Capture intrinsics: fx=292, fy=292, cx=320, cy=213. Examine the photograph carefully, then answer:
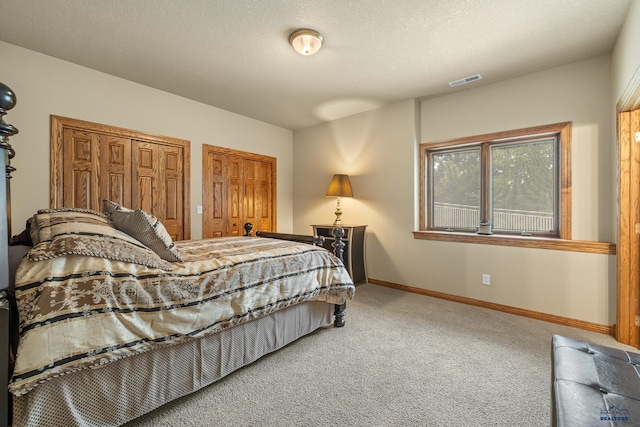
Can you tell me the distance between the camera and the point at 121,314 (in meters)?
1.37

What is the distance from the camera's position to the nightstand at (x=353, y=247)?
406 cm

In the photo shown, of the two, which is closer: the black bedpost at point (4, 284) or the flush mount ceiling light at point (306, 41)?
the black bedpost at point (4, 284)

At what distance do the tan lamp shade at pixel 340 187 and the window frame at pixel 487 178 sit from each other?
41.1 inches

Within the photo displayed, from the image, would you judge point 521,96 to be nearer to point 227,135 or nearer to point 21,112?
point 227,135

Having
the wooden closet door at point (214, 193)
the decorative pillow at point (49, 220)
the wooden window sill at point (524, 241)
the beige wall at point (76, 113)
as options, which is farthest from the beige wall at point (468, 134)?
the decorative pillow at point (49, 220)

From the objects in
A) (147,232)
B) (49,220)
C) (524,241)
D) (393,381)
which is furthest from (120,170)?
(524,241)

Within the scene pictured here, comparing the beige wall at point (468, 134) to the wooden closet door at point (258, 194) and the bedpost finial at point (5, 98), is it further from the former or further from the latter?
the bedpost finial at point (5, 98)

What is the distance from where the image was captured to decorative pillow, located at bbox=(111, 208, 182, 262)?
1794 mm

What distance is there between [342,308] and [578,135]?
9.41 ft

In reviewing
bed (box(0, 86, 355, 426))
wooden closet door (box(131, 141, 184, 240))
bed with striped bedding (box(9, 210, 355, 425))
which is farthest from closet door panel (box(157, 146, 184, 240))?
bed with striped bedding (box(9, 210, 355, 425))

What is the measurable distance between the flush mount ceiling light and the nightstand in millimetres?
2314

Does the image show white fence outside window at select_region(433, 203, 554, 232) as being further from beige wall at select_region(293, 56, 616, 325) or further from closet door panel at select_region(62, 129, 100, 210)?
Answer: closet door panel at select_region(62, 129, 100, 210)

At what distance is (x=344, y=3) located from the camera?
208 cm

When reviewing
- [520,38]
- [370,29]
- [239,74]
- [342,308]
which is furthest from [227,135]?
[520,38]
